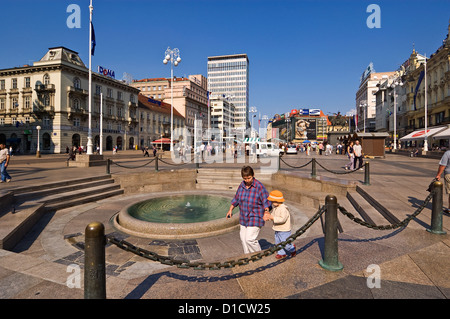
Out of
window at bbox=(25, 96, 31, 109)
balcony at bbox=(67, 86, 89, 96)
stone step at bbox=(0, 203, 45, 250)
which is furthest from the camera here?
window at bbox=(25, 96, 31, 109)

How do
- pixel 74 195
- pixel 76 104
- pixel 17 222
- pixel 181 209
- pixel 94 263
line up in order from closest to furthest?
pixel 94 263 → pixel 17 222 → pixel 181 209 → pixel 74 195 → pixel 76 104

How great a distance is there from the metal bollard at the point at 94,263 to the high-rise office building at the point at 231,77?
124 metres

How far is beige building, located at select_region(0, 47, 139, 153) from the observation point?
40.9 m

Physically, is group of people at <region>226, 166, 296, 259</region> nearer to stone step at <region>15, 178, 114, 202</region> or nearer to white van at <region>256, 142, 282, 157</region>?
stone step at <region>15, 178, 114, 202</region>

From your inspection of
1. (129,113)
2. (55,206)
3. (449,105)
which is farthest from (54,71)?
(449,105)

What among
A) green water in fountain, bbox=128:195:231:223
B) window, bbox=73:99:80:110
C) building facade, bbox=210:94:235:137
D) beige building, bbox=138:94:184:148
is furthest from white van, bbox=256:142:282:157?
building facade, bbox=210:94:235:137

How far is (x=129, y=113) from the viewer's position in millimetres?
56562

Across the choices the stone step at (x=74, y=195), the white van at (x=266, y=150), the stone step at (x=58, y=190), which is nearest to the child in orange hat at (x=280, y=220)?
the stone step at (x=74, y=195)

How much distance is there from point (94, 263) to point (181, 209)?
6010 mm

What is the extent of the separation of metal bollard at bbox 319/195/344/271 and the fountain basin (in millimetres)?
3179

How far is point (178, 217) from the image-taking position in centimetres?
717

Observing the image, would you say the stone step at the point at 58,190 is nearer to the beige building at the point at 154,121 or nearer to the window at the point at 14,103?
the window at the point at 14,103

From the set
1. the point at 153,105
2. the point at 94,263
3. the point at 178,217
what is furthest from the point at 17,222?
the point at 153,105

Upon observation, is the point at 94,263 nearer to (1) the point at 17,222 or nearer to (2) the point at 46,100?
(1) the point at 17,222
